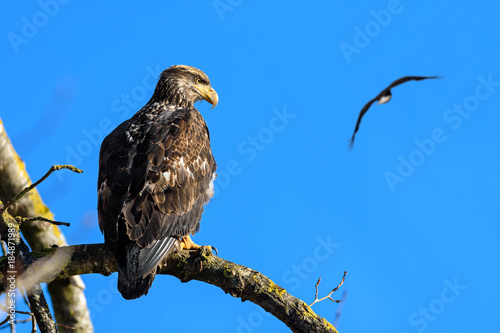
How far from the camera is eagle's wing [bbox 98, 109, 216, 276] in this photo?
5.20 metres

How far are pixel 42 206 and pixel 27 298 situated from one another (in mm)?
3104

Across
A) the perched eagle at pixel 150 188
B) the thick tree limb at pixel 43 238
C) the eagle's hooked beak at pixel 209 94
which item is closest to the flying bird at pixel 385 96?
the perched eagle at pixel 150 188

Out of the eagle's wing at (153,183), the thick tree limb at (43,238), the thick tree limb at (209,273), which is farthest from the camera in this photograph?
the thick tree limb at (43,238)

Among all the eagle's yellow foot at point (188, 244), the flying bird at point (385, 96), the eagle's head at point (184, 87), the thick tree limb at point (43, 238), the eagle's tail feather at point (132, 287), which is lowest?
A: the flying bird at point (385, 96)

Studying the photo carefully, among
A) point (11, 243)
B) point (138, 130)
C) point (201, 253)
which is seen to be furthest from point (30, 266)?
point (138, 130)

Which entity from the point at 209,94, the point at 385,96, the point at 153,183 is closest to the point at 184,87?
the point at 209,94

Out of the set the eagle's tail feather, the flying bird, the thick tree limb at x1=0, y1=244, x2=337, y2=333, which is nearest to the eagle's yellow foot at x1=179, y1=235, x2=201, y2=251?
the thick tree limb at x1=0, y1=244, x2=337, y2=333

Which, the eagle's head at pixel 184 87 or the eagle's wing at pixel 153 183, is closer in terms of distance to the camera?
the eagle's wing at pixel 153 183

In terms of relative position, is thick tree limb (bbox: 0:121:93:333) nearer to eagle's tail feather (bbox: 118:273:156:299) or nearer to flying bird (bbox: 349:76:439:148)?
eagle's tail feather (bbox: 118:273:156:299)

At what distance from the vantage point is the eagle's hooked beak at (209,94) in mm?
7652

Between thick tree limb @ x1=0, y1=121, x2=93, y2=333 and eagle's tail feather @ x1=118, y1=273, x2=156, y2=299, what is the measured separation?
2.65 metres

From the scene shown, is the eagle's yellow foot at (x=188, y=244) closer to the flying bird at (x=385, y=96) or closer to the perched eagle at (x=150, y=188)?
the perched eagle at (x=150, y=188)

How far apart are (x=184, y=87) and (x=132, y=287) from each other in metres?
3.12

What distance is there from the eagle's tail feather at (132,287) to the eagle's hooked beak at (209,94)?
3.15 meters
